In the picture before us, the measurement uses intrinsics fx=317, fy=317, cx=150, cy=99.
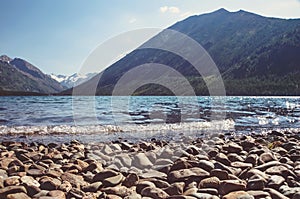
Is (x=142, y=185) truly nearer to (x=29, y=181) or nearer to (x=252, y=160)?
(x=29, y=181)

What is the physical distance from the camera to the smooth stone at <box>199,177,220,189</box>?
188 inches

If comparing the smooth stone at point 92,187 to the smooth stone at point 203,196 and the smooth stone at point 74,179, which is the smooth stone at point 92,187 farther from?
the smooth stone at point 203,196

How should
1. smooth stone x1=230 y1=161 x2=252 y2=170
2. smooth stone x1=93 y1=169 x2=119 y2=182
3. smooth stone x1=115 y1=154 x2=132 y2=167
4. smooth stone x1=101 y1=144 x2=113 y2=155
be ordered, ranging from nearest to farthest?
1. smooth stone x1=93 y1=169 x2=119 y2=182
2. smooth stone x1=230 y1=161 x2=252 y2=170
3. smooth stone x1=115 y1=154 x2=132 y2=167
4. smooth stone x1=101 y1=144 x2=113 y2=155

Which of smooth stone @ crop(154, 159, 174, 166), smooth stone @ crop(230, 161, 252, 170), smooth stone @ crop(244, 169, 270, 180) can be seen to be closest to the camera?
smooth stone @ crop(244, 169, 270, 180)

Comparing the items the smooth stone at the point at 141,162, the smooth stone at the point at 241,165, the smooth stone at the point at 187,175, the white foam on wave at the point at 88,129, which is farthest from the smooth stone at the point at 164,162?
the white foam on wave at the point at 88,129

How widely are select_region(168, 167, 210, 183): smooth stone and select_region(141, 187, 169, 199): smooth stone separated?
0.68m

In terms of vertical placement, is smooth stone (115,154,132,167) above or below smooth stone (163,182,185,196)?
above

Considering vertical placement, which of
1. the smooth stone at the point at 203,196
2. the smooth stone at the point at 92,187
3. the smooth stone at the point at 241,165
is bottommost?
the smooth stone at the point at 92,187

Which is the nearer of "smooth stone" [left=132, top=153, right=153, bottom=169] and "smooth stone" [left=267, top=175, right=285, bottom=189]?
"smooth stone" [left=267, top=175, right=285, bottom=189]

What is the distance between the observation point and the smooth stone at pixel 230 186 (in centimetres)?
458

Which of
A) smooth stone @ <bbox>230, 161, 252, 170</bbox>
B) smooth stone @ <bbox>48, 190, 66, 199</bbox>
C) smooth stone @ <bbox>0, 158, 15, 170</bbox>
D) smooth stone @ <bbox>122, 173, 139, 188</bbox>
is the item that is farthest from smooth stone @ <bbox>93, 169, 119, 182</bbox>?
smooth stone @ <bbox>230, 161, 252, 170</bbox>

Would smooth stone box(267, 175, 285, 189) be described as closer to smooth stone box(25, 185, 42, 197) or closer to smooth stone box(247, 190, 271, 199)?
smooth stone box(247, 190, 271, 199)

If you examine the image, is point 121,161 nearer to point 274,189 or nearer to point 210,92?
point 274,189

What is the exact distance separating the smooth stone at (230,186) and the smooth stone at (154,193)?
84cm
